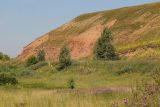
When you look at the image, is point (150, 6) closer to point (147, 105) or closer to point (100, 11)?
point (100, 11)

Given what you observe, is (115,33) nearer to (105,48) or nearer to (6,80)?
(105,48)

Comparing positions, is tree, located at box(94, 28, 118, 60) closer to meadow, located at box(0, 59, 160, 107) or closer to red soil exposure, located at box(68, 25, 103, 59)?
meadow, located at box(0, 59, 160, 107)

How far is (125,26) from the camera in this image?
94.0 meters

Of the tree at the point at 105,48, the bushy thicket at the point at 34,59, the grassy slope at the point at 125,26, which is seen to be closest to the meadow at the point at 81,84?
the tree at the point at 105,48

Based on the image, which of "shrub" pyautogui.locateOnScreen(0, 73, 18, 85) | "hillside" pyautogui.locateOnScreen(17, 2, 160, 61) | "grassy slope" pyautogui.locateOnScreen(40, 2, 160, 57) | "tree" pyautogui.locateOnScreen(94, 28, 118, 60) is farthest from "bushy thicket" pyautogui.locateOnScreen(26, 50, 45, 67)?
"shrub" pyautogui.locateOnScreen(0, 73, 18, 85)

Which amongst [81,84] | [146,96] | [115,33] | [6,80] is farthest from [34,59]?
[146,96]

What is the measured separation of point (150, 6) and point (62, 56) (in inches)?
1756

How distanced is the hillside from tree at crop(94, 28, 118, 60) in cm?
594

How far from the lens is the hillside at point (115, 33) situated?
7331 cm

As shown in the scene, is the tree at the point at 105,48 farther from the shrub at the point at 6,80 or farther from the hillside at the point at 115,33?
the shrub at the point at 6,80

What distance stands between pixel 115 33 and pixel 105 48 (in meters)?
30.8

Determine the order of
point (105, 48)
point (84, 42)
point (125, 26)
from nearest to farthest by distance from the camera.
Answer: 1. point (105, 48)
2. point (125, 26)
3. point (84, 42)

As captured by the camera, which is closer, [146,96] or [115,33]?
[146,96]

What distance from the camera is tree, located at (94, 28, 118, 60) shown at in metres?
61.1
